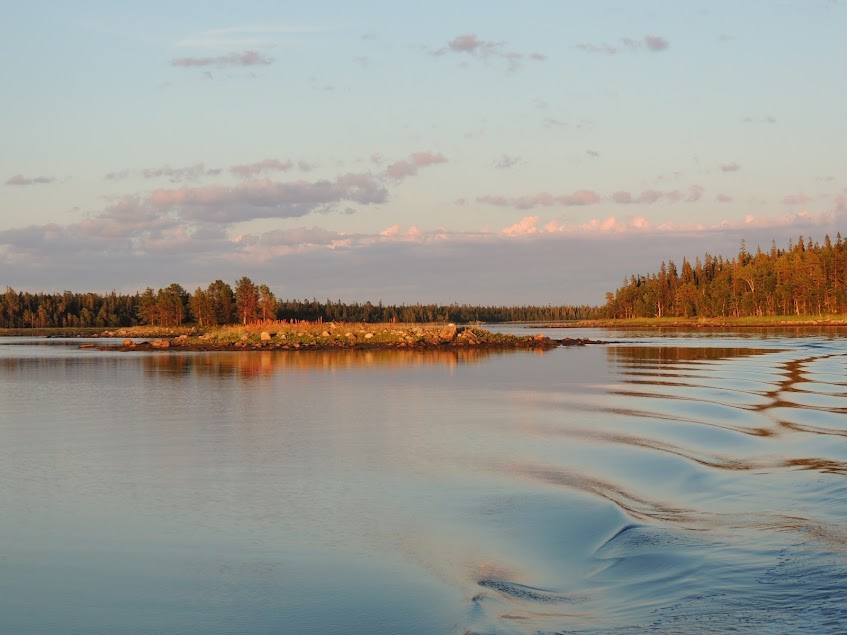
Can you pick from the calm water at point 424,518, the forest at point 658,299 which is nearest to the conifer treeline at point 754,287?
the forest at point 658,299

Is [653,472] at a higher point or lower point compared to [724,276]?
lower

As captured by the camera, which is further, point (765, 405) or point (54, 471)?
point (765, 405)

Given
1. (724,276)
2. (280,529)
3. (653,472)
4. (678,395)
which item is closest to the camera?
(280,529)

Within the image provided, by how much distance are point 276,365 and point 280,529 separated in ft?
126

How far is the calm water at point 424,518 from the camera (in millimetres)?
8469

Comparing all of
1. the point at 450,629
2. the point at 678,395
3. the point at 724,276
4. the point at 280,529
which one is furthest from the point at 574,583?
the point at 724,276

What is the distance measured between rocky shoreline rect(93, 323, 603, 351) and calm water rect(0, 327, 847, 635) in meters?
44.9

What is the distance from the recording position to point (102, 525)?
1189 cm

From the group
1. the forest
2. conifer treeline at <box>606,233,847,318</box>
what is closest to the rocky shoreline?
the forest

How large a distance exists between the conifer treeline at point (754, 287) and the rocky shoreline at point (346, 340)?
7356 centimetres

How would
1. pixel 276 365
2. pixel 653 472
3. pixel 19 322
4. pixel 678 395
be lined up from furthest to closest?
pixel 19 322
pixel 276 365
pixel 678 395
pixel 653 472

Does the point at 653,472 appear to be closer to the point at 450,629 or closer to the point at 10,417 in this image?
the point at 450,629

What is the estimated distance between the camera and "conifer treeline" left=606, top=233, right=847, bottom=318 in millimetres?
134750

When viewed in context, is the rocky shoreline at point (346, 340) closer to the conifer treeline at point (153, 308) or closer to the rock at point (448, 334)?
the rock at point (448, 334)
